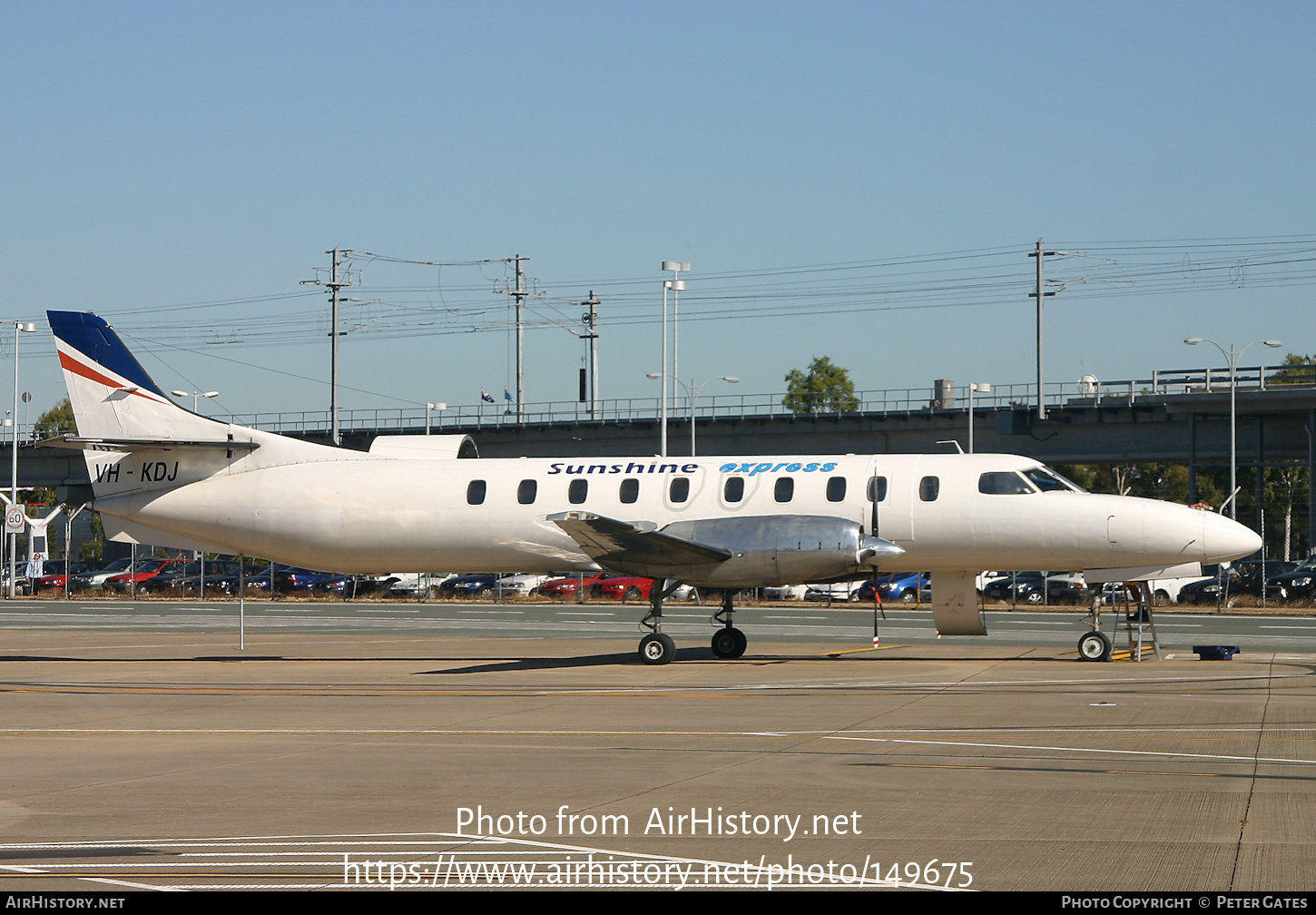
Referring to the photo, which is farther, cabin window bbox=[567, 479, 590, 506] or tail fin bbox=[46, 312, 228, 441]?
tail fin bbox=[46, 312, 228, 441]

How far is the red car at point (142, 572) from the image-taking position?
62.6 meters

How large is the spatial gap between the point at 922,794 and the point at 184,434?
2102 cm

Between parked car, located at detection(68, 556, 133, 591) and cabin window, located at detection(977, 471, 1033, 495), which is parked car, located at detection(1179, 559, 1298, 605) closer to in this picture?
cabin window, located at detection(977, 471, 1033, 495)

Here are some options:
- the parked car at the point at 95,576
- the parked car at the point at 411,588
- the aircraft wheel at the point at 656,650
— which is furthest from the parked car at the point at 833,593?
the parked car at the point at 95,576

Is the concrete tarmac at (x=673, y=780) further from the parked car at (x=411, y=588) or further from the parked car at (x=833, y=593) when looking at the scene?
the parked car at (x=411, y=588)

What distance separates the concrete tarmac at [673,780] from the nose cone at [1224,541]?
1925mm

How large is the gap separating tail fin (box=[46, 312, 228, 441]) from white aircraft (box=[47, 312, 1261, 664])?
0.13ft

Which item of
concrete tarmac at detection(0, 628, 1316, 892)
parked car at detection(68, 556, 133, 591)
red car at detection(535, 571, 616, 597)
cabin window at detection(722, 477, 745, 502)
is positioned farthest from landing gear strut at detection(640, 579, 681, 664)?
parked car at detection(68, 556, 133, 591)

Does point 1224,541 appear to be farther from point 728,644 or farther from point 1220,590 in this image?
point 1220,590

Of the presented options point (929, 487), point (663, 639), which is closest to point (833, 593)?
point (929, 487)

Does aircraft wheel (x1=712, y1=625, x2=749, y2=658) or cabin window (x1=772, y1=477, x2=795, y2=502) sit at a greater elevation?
cabin window (x1=772, y1=477, x2=795, y2=502)

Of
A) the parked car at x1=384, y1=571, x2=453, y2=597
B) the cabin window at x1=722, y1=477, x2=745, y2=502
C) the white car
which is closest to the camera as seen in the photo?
the cabin window at x1=722, y1=477, x2=745, y2=502

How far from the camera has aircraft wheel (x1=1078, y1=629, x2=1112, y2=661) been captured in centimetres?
2255

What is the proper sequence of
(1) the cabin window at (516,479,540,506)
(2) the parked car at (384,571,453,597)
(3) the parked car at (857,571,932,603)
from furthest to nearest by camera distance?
(2) the parked car at (384,571,453,597) < (3) the parked car at (857,571,932,603) < (1) the cabin window at (516,479,540,506)
